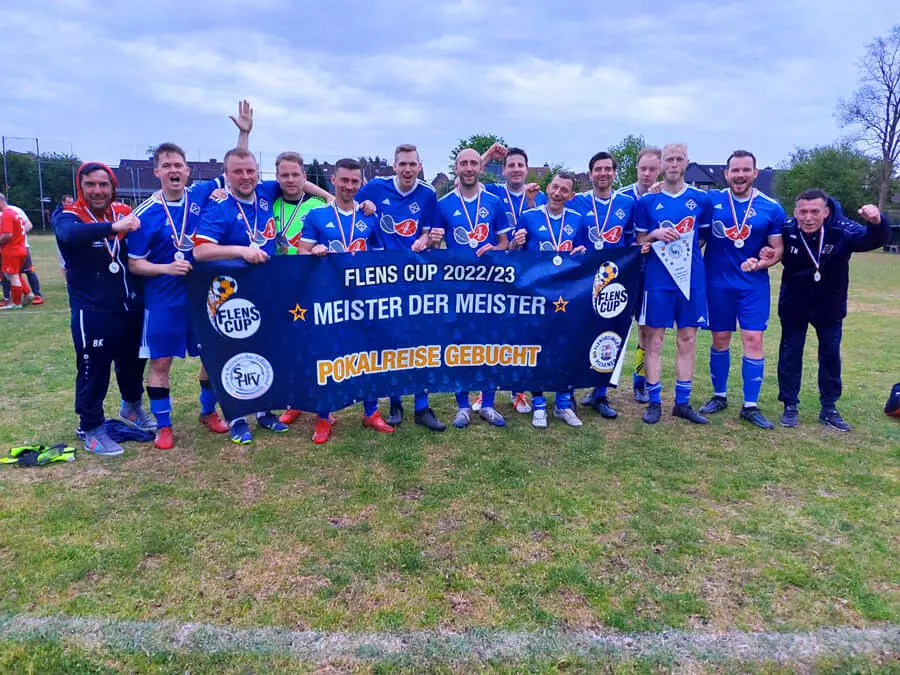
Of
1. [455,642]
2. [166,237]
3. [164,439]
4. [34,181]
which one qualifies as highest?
[34,181]

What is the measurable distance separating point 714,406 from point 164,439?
5172 millimetres

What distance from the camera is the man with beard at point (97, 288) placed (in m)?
4.27

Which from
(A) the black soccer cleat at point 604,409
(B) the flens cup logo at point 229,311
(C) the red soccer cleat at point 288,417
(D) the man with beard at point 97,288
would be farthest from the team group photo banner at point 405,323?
(C) the red soccer cleat at point 288,417

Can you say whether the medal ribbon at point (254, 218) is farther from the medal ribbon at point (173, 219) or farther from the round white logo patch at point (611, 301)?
the round white logo patch at point (611, 301)

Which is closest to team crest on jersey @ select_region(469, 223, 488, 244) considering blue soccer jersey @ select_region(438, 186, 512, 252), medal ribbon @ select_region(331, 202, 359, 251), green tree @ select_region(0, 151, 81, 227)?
blue soccer jersey @ select_region(438, 186, 512, 252)

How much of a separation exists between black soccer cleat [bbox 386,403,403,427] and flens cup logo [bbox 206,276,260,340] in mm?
1565

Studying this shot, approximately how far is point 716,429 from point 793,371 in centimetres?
100

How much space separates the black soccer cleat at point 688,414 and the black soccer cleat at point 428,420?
90.7 inches

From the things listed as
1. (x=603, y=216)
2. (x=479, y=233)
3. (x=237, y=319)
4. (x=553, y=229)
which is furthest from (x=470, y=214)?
(x=237, y=319)

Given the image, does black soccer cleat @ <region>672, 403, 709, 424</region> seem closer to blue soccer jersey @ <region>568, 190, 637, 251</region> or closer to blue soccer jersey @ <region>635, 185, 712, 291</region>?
blue soccer jersey @ <region>635, 185, 712, 291</region>

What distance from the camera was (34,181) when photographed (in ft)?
149

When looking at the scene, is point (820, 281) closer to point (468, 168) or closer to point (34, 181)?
point (468, 168)

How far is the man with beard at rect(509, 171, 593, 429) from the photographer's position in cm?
518

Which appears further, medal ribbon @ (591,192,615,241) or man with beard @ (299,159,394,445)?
medal ribbon @ (591,192,615,241)
